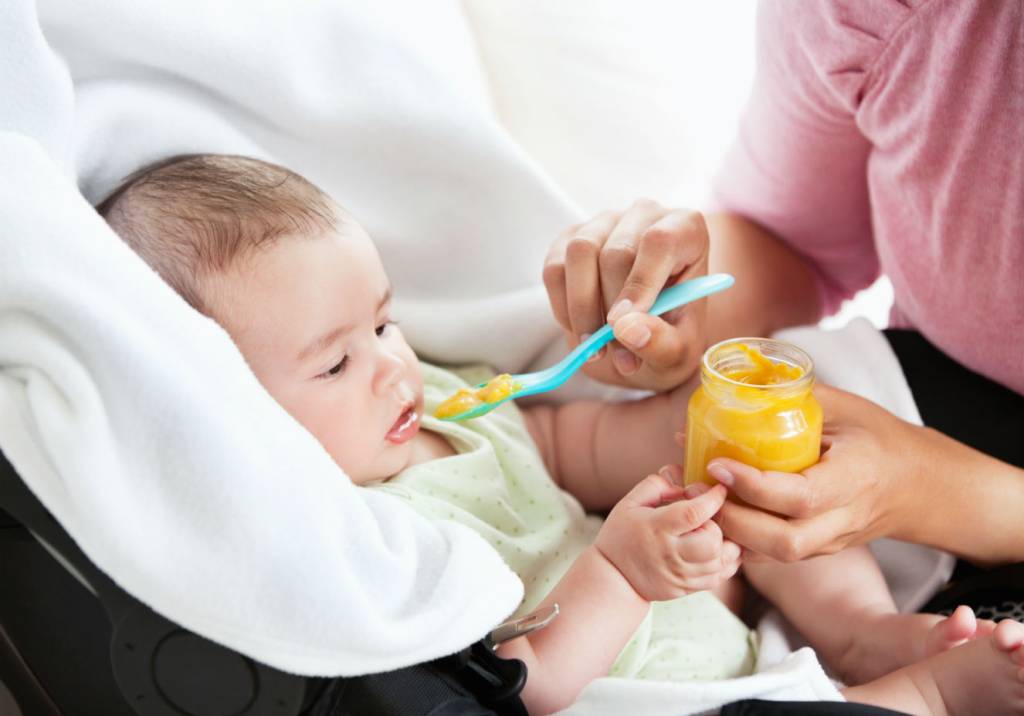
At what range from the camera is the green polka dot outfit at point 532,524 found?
863 millimetres

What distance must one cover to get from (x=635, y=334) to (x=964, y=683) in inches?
14.2

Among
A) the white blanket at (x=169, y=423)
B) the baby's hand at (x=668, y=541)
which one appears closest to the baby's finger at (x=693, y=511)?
the baby's hand at (x=668, y=541)

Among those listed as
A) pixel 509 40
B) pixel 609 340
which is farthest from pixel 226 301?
pixel 509 40

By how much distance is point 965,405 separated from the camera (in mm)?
991

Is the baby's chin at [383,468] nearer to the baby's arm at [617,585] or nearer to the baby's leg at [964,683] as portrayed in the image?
the baby's arm at [617,585]

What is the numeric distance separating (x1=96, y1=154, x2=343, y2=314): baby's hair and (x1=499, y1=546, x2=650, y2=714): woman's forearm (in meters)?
0.36

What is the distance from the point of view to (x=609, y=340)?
2.83 ft

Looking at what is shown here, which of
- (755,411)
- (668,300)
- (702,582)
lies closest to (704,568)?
(702,582)

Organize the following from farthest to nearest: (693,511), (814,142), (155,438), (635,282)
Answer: (814,142) → (635,282) → (693,511) → (155,438)

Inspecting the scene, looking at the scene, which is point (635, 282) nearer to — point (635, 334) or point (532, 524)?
point (635, 334)

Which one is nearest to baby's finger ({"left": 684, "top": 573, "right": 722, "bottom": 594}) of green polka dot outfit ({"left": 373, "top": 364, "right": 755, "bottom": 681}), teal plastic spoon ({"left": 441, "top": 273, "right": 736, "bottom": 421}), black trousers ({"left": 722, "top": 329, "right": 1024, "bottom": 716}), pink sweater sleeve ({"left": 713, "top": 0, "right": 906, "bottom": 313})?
green polka dot outfit ({"left": 373, "top": 364, "right": 755, "bottom": 681})

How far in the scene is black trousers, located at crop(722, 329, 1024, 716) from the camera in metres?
0.97

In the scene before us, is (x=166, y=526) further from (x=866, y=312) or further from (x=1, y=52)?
(x=866, y=312)

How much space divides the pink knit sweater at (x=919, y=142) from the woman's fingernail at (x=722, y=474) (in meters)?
0.36
